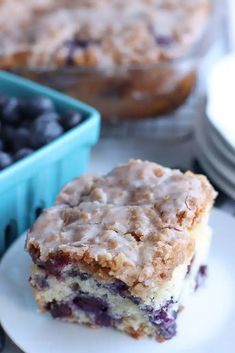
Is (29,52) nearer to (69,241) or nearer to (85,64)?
(85,64)

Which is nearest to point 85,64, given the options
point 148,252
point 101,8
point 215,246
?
point 101,8

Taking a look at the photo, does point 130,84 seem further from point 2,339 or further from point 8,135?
point 2,339

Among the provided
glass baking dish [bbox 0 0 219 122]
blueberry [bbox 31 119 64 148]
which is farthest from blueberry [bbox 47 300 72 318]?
glass baking dish [bbox 0 0 219 122]

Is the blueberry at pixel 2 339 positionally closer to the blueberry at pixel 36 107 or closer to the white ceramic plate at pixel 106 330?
the white ceramic plate at pixel 106 330

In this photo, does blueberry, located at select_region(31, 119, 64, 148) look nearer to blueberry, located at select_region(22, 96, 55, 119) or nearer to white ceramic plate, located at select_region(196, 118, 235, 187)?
blueberry, located at select_region(22, 96, 55, 119)

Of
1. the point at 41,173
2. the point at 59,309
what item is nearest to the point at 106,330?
the point at 59,309
